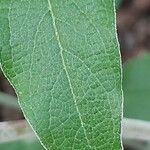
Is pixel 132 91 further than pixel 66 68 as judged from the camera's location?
Yes

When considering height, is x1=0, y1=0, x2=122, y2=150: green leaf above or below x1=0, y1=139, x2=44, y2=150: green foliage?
below

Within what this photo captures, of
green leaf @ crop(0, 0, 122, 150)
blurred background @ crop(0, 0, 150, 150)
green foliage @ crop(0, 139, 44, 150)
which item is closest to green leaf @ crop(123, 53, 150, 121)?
blurred background @ crop(0, 0, 150, 150)

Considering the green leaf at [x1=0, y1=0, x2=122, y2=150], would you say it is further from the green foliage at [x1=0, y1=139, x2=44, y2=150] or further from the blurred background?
the green foliage at [x1=0, y1=139, x2=44, y2=150]

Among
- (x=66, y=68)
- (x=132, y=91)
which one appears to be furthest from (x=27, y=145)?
(x=66, y=68)

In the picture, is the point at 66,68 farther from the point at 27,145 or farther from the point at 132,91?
the point at 132,91

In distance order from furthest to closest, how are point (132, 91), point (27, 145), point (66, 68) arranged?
point (132, 91), point (27, 145), point (66, 68)
